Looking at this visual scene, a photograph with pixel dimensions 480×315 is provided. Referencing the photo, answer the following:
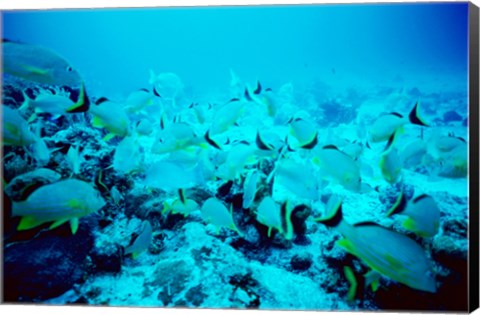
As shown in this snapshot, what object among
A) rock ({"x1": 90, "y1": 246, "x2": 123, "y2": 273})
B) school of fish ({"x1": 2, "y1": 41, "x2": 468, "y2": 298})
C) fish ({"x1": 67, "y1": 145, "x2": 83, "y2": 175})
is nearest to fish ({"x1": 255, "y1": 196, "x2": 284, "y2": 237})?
school of fish ({"x1": 2, "y1": 41, "x2": 468, "y2": 298})

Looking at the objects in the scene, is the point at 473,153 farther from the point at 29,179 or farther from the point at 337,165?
the point at 29,179

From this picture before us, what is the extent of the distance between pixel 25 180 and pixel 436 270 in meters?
3.78

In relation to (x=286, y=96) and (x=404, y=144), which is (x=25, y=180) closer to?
(x=286, y=96)

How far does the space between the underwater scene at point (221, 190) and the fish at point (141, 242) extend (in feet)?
0.07

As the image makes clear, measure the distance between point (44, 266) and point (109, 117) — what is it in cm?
155

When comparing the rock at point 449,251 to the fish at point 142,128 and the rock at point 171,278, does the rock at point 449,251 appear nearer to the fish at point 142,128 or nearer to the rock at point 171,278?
the rock at point 171,278

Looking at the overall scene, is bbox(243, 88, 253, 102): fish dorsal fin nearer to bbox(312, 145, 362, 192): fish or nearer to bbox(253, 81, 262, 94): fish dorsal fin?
bbox(253, 81, 262, 94): fish dorsal fin

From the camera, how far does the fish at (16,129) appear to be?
317cm

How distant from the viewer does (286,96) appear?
4.44m

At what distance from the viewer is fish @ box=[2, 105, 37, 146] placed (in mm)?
3170

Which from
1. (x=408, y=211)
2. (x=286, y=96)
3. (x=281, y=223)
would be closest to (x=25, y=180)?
(x=281, y=223)

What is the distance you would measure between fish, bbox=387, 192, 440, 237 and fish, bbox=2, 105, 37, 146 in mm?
3050

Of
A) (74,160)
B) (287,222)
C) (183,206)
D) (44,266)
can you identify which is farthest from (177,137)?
(44,266)

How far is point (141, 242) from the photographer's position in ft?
11.0
